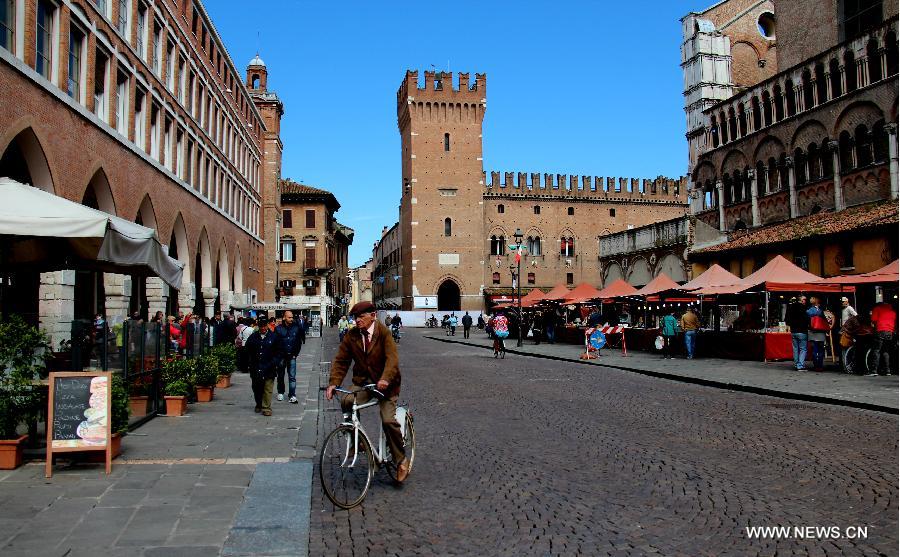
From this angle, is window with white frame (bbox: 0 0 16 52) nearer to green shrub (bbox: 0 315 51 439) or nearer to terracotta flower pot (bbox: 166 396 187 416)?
terracotta flower pot (bbox: 166 396 187 416)

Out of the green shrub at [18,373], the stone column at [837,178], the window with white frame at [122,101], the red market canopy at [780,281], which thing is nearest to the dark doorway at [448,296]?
the stone column at [837,178]

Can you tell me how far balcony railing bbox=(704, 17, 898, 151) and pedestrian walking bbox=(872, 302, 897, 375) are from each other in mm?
14934

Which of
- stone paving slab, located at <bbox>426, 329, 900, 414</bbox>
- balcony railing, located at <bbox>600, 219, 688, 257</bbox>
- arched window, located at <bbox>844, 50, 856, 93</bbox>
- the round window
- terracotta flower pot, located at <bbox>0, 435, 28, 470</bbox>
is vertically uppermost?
the round window

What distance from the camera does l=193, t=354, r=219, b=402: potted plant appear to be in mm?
12883

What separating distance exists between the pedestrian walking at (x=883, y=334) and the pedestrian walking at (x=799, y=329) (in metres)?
1.55

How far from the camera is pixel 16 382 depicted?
7.09m

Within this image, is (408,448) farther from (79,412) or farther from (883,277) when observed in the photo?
(883,277)

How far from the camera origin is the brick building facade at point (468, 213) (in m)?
69.0

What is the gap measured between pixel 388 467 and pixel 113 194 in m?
17.6

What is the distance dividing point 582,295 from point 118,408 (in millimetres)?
29495

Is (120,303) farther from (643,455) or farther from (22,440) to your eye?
(643,455)

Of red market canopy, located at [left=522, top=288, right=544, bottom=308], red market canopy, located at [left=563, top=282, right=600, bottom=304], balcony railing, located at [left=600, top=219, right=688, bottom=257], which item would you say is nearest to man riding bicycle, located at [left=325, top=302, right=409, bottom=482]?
red market canopy, located at [left=563, top=282, right=600, bottom=304]

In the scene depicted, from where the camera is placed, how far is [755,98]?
34.8m
